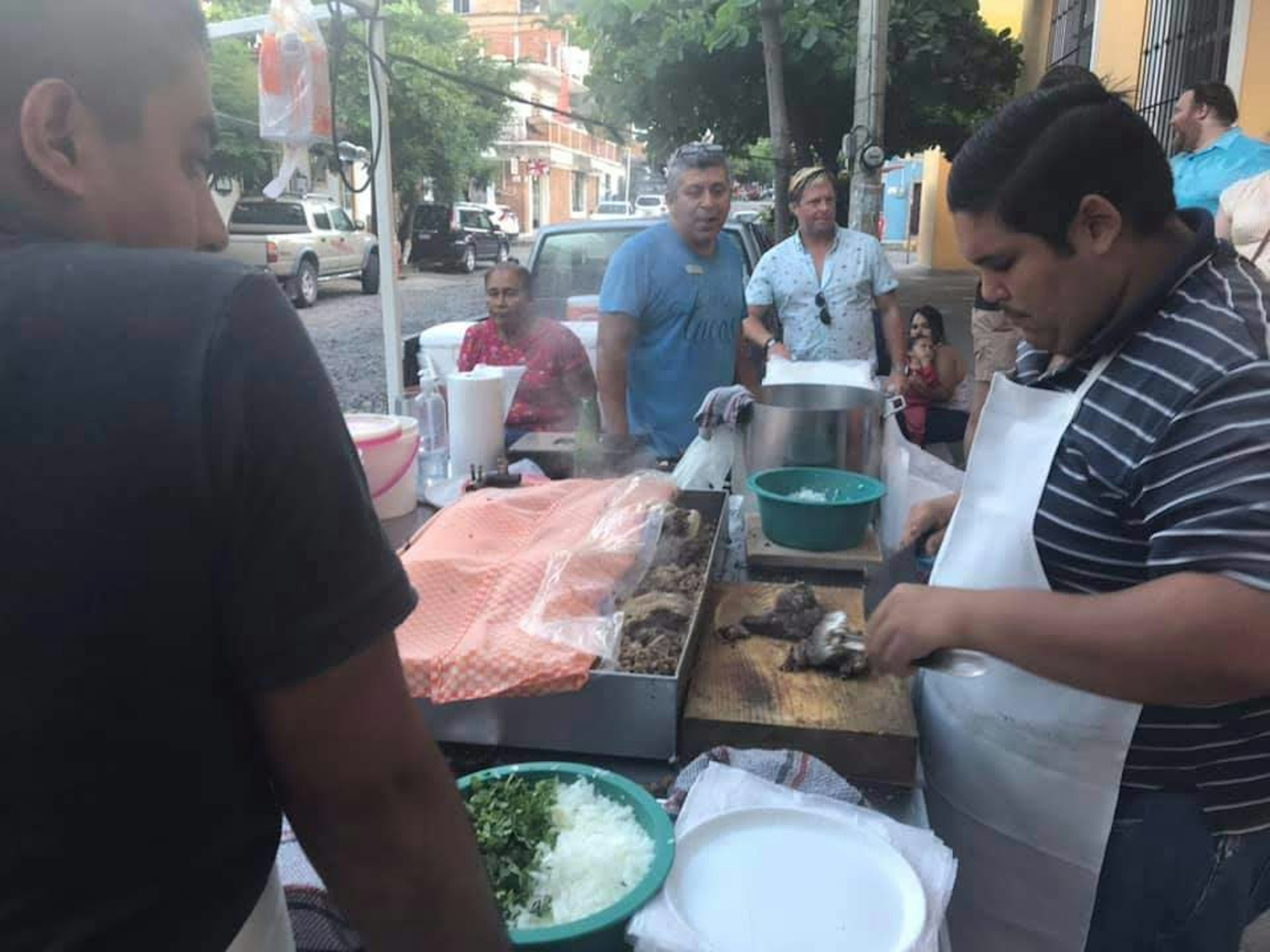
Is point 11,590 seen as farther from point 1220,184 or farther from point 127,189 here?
point 1220,184

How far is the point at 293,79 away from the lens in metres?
3.64

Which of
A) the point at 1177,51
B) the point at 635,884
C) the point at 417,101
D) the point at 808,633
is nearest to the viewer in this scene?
the point at 635,884

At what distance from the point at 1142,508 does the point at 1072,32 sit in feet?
40.4

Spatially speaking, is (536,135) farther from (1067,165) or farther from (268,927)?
(268,927)

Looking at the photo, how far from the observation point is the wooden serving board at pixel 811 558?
2379 millimetres

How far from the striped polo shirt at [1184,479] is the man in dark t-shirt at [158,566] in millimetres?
971

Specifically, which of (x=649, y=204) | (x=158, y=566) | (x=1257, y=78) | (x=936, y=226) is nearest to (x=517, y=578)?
(x=158, y=566)

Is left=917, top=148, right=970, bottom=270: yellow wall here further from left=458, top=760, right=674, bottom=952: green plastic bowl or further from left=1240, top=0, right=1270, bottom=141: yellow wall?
left=458, top=760, right=674, bottom=952: green plastic bowl

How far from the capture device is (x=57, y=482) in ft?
2.13

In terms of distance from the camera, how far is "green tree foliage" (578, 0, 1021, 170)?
10.1 metres

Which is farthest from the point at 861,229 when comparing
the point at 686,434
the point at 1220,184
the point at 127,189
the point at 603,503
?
the point at 127,189

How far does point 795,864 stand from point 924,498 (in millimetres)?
1435

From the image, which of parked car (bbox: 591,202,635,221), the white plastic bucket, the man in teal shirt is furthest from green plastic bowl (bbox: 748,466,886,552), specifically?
parked car (bbox: 591,202,635,221)

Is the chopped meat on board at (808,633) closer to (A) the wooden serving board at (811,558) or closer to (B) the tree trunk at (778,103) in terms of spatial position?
(A) the wooden serving board at (811,558)
